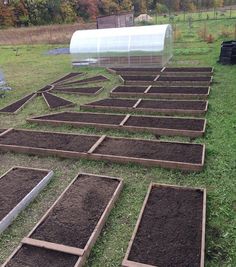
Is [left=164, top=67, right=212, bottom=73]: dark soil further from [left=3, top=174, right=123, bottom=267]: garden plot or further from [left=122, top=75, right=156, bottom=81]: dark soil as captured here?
[left=3, top=174, right=123, bottom=267]: garden plot

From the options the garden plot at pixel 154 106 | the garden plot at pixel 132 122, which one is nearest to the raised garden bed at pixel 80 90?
the garden plot at pixel 154 106

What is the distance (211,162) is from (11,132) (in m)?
4.87

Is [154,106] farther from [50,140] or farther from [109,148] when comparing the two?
[50,140]

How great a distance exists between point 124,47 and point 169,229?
36.6 ft

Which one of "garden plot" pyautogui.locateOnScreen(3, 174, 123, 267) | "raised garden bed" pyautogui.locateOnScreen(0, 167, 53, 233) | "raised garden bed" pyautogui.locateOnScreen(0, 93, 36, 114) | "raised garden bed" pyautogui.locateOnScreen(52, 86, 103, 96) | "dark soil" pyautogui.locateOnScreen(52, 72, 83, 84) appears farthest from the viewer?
"dark soil" pyautogui.locateOnScreen(52, 72, 83, 84)

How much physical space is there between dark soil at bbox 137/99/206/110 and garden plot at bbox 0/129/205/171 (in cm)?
231

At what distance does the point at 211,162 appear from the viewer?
5559 mm

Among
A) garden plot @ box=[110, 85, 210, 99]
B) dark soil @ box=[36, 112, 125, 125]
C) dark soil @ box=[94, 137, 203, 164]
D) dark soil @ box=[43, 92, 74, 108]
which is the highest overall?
garden plot @ box=[110, 85, 210, 99]

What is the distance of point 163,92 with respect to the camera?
9672 millimetres

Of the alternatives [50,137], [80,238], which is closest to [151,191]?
[80,238]

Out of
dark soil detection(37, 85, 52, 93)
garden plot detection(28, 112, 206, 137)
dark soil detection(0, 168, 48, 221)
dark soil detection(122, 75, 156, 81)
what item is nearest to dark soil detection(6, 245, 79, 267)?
dark soil detection(0, 168, 48, 221)

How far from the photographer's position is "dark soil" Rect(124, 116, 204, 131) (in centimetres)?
697

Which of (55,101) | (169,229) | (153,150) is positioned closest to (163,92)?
(55,101)

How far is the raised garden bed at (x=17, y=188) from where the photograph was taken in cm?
438
